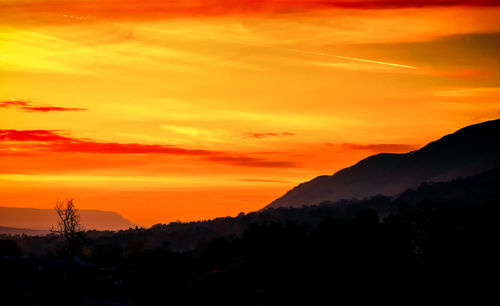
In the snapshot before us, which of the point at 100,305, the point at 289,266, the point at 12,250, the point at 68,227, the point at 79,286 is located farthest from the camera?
the point at 12,250

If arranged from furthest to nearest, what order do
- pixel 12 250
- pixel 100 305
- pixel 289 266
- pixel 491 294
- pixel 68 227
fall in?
pixel 12 250 → pixel 68 227 → pixel 100 305 → pixel 289 266 → pixel 491 294

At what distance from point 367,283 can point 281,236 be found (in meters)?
25.0

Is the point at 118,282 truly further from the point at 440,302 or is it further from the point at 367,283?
the point at 440,302

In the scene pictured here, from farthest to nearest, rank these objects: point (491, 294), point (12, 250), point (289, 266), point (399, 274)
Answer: point (12, 250)
point (289, 266)
point (399, 274)
point (491, 294)

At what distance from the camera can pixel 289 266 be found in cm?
7300

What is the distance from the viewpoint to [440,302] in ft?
211

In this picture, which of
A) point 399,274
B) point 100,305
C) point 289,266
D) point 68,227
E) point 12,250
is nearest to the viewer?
point 399,274

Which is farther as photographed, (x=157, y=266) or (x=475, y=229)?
(x=157, y=266)

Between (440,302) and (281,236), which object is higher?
(281,236)

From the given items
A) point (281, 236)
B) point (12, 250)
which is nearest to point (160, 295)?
point (281, 236)

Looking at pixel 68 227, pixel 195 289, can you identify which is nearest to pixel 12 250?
pixel 68 227

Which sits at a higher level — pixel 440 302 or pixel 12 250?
pixel 12 250

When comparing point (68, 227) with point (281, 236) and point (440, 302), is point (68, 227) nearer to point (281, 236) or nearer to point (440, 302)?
point (281, 236)

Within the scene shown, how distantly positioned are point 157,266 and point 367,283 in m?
41.8
